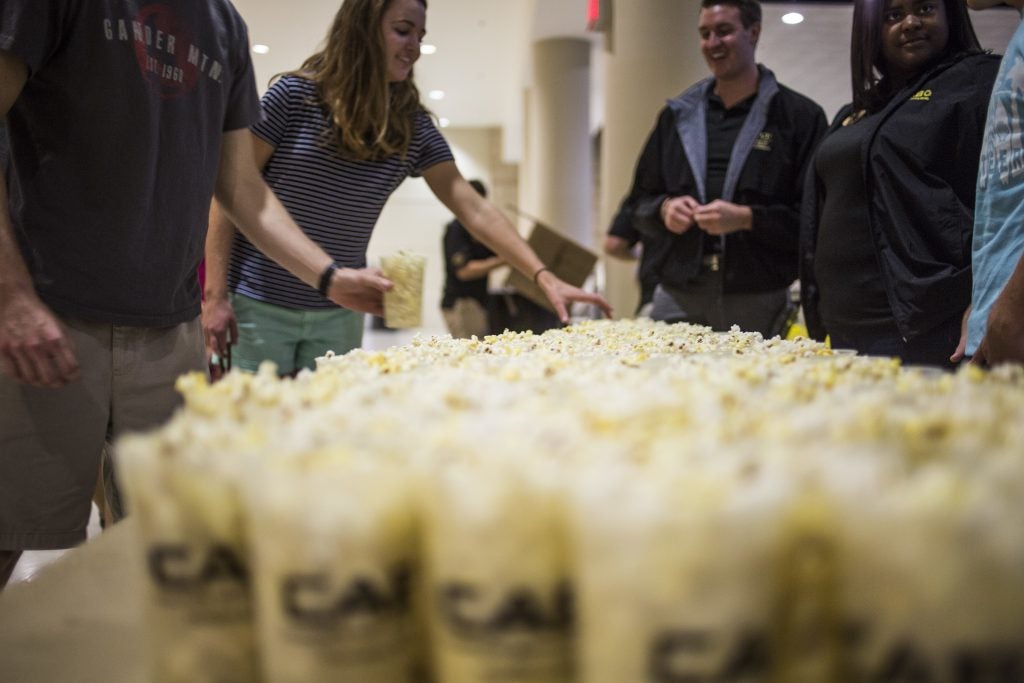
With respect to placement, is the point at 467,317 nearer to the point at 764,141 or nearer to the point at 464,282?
the point at 464,282

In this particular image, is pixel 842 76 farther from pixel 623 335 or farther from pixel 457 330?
pixel 457 330

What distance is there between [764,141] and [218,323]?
5.01ft

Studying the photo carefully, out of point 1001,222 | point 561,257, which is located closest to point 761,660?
point 1001,222

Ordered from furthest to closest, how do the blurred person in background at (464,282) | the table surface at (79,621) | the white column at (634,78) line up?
the blurred person in background at (464,282)
the white column at (634,78)
the table surface at (79,621)

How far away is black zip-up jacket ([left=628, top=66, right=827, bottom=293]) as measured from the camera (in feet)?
7.34

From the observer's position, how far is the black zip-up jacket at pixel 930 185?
162 centimetres

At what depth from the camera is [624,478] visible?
0.42 meters

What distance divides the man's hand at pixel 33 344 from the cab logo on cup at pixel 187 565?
76cm

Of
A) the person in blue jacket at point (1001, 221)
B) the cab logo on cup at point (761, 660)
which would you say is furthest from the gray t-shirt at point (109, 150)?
the person in blue jacket at point (1001, 221)

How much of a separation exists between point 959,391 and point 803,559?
337 millimetres

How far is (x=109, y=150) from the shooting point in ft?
4.20

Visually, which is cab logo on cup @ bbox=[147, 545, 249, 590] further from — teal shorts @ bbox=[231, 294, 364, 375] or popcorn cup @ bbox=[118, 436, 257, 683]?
teal shorts @ bbox=[231, 294, 364, 375]

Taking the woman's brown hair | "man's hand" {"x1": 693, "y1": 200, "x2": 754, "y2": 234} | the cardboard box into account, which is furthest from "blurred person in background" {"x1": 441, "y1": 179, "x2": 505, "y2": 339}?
the woman's brown hair

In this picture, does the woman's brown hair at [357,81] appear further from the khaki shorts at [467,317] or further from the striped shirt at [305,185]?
the khaki shorts at [467,317]
